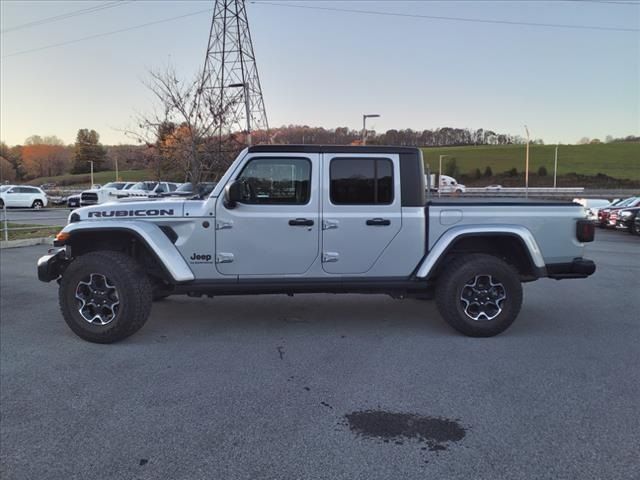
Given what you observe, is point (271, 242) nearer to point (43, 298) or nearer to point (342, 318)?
point (342, 318)

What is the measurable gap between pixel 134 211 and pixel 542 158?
8574 centimetres

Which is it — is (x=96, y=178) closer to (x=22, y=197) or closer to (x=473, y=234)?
(x=22, y=197)

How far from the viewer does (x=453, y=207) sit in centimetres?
544

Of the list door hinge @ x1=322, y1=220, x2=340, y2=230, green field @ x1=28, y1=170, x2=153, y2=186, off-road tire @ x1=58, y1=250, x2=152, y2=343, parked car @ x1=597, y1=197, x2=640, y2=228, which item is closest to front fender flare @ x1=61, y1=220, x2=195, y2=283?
off-road tire @ x1=58, y1=250, x2=152, y2=343

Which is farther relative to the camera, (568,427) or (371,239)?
(371,239)

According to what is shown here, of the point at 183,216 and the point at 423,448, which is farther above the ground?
the point at 183,216

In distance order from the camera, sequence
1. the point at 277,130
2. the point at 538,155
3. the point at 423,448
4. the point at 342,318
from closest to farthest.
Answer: the point at 423,448 → the point at 342,318 → the point at 277,130 → the point at 538,155

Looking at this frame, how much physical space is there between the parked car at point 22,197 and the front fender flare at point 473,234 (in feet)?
115

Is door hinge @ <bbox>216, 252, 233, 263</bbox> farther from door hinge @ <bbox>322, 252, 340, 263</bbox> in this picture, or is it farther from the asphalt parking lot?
door hinge @ <bbox>322, 252, 340, 263</bbox>

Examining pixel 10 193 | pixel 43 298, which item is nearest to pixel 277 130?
pixel 10 193

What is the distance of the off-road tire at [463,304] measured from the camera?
532 centimetres

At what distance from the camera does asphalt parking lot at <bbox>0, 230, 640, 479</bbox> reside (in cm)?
295

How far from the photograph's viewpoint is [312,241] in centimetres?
531

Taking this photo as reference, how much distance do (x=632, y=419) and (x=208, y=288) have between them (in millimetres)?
3864
